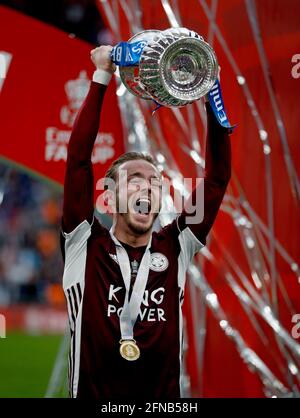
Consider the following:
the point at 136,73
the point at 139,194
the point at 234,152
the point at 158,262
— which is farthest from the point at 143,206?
the point at 234,152

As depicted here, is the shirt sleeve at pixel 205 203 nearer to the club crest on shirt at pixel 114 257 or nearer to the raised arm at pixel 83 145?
the club crest on shirt at pixel 114 257

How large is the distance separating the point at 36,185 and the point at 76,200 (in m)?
7.07

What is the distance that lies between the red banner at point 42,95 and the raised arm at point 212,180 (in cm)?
186

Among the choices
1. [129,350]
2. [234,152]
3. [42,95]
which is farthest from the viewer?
[42,95]

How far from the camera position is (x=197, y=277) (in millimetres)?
3930

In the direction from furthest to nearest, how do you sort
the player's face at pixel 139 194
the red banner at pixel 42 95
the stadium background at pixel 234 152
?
1. the red banner at pixel 42 95
2. the stadium background at pixel 234 152
3. the player's face at pixel 139 194

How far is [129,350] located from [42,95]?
2.31 m

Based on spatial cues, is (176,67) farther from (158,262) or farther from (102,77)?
(158,262)

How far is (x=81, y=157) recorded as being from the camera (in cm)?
234

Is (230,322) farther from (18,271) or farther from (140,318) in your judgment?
(18,271)

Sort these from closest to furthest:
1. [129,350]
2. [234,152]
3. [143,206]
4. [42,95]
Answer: [129,350], [143,206], [234,152], [42,95]

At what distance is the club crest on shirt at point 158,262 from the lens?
2.41 metres

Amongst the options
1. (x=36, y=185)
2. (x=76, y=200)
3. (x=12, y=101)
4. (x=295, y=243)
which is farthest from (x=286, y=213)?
(x=36, y=185)

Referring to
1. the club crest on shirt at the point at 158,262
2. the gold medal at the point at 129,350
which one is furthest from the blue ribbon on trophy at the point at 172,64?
the gold medal at the point at 129,350
